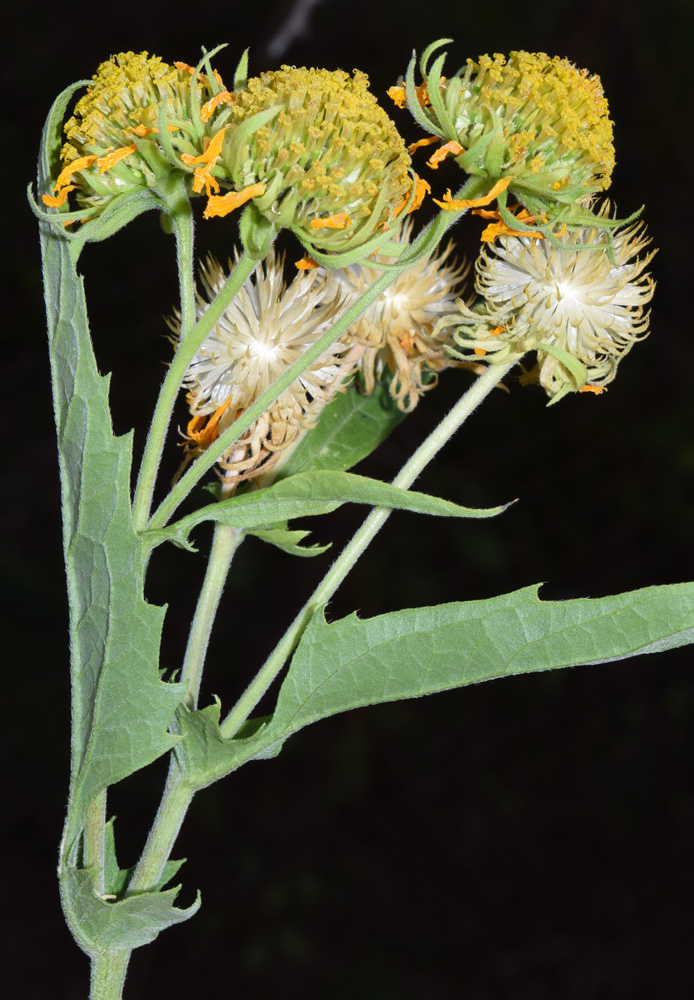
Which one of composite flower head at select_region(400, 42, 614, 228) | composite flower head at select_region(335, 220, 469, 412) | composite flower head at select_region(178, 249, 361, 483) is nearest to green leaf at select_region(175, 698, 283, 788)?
composite flower head at select_region(178, 249, 361, 483)

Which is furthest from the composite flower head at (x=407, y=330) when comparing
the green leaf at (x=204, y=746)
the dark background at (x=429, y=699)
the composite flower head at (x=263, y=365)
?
the dark background at (x=429, y=699)

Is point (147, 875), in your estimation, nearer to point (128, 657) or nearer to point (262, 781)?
point (128, 657)

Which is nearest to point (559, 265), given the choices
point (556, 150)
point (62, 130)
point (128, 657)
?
point (556, 150)

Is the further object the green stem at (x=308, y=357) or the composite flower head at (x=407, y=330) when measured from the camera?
the composite flower head at (x=407, y=330)

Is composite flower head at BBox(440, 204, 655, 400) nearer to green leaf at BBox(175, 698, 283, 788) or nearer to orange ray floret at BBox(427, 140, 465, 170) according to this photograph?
orange ray floret at BBox(427, 140, 465, 170)

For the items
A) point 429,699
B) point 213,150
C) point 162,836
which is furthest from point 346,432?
point 429,699

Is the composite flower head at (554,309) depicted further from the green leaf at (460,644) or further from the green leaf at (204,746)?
the green leaf at (204,746)
